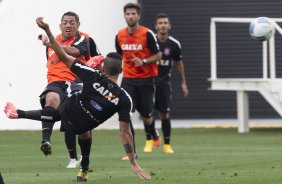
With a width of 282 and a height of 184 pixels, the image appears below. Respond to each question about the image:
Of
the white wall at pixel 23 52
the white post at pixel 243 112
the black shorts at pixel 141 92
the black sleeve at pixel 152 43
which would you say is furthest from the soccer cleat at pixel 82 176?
the white wall at pixel 23 52

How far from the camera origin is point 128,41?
16.5 meters

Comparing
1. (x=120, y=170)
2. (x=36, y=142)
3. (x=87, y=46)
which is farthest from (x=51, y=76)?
(x=36, y=142)

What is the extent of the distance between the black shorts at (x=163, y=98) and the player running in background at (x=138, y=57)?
1.50 metres

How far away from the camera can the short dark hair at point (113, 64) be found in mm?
11023

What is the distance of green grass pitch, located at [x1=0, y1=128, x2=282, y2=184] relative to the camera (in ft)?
39.4

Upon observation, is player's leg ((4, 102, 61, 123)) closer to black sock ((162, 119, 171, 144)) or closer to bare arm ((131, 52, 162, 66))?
bare arm ((131, 52, 162, 66))

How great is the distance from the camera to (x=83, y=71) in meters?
11.1

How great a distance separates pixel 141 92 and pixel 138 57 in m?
0.59

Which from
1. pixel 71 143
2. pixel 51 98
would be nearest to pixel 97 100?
pixel 51 98

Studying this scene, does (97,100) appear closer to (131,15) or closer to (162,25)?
(131,15)

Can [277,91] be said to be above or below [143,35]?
below

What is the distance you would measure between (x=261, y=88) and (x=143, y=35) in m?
7.71

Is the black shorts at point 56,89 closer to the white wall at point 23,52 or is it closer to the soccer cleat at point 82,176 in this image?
the soccer cleat at point 82,176

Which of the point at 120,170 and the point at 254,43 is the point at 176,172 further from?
the point at 254,43
